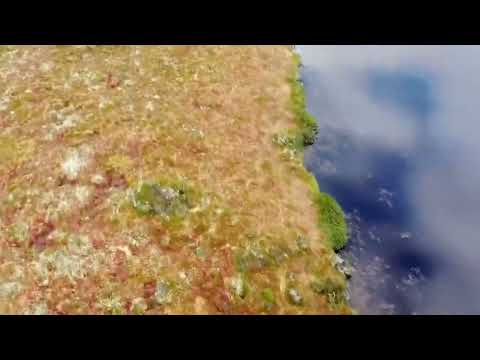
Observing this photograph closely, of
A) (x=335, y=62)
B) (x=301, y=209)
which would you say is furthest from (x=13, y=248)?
(x=335, y=62)

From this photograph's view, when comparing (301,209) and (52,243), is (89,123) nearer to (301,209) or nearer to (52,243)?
(52,243)

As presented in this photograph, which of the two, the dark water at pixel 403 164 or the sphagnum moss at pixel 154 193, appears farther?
the dark water at pixel 403 164

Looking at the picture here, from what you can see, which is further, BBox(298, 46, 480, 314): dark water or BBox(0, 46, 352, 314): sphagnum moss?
BBox(298, 46, 480, 314): dark water

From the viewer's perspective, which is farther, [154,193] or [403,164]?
[403,164]

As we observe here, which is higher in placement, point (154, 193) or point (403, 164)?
point (403, 164)
